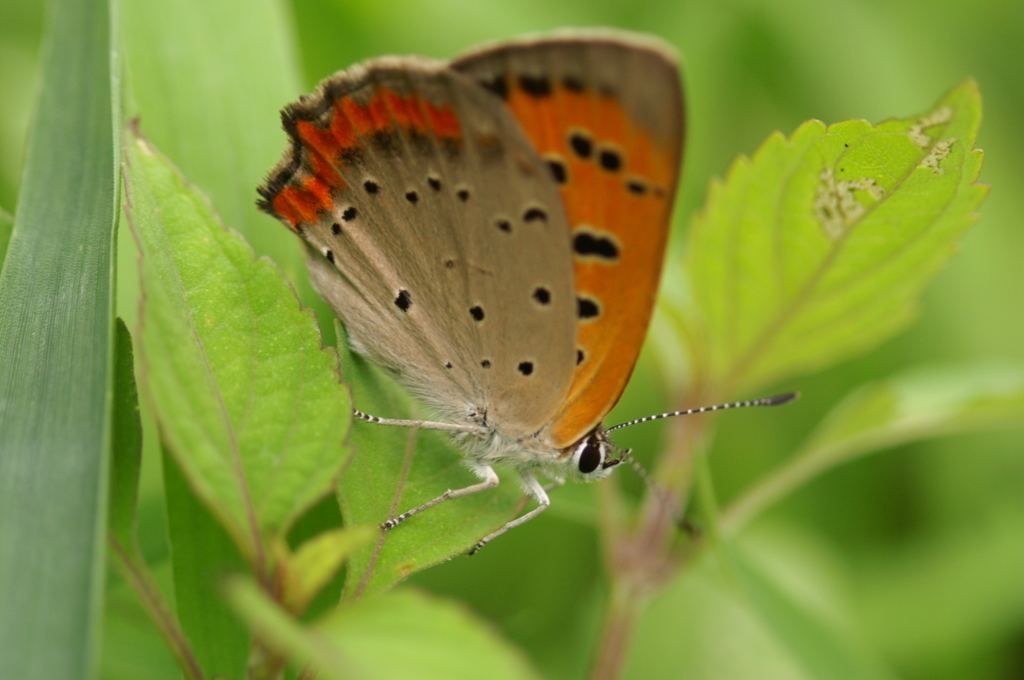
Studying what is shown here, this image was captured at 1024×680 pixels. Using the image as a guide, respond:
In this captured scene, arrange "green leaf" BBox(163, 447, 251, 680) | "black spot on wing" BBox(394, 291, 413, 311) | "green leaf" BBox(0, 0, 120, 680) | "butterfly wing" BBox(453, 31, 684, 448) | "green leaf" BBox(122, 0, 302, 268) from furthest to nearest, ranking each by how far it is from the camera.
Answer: "black spot on wing" BBox(394, 291, 413, 311) → "green leaf" BBox(122, 0, 302, 268) → "butterfly wing" BBox(453, 31, 684, 448) → "green leaf" BBox(163, 447, 251, 680) → "green leaf" BBox(0, 0, 120, 680)

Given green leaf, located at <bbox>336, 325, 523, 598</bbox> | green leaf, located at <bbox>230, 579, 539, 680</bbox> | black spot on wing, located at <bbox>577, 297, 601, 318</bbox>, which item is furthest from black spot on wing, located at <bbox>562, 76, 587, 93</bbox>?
green leaf, located at <bbox>230, 579, 539, 680</bbox>

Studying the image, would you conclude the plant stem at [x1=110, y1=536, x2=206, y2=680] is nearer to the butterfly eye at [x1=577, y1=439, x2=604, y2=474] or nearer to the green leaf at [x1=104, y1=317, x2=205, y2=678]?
the green leaf at [x1=104, y1=317, x2=205, y2=678]

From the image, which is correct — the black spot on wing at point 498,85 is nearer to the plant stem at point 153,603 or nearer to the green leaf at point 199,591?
the green leaf at point 199,591

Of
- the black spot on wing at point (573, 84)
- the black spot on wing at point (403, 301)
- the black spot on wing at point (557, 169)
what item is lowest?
the black spot on wing at point (403, 301)

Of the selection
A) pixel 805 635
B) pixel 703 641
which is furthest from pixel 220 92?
pixel 703 641

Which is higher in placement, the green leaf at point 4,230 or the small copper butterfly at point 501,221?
the small copper butterfly at point 501,221

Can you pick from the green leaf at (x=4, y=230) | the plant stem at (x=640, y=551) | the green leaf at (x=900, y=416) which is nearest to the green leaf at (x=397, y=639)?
the green leaf at (x=4, y=230)

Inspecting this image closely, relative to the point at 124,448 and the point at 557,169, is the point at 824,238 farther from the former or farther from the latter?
the point at 124,448
